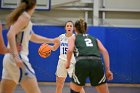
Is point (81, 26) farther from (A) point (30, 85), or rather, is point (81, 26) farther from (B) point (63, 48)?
(B) point (63, 48)

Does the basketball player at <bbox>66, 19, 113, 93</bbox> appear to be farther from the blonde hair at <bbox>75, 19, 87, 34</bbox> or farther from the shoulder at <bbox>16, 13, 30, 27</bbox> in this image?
the shoulder at <bbox>16, 13, 30, 27</bbox>

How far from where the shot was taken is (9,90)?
358 cm

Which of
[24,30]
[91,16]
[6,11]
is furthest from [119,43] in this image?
[24,30]

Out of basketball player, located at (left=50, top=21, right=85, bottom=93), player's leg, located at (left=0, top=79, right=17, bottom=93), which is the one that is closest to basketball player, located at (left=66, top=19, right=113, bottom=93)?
player's leg, located at (left=0, top=79, right=17, bottom=93)

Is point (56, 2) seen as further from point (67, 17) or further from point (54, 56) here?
point (54, 56)

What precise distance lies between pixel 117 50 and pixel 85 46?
653 centimetres

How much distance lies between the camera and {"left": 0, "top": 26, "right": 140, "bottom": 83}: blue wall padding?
11.2m

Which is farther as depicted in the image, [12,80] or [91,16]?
[91,16]

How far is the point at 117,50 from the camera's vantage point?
36.9 feet

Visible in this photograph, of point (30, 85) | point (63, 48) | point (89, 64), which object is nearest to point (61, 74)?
point (63, 48)

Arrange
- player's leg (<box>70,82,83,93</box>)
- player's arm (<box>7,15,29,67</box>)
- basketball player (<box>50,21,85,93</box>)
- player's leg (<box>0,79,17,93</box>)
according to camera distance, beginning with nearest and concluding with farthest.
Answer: player's arm (<box>7,15,29,67</box>), player's leg (<box>0,79,17,93</box>), player's leg (<box>70,82,83,93</box>), basketball player (<box>50,21,85,93</box>)

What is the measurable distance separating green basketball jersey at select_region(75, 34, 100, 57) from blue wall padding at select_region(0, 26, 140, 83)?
6.27 meters

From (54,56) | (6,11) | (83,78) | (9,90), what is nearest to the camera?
(9,90)

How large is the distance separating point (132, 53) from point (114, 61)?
26.3 inches
